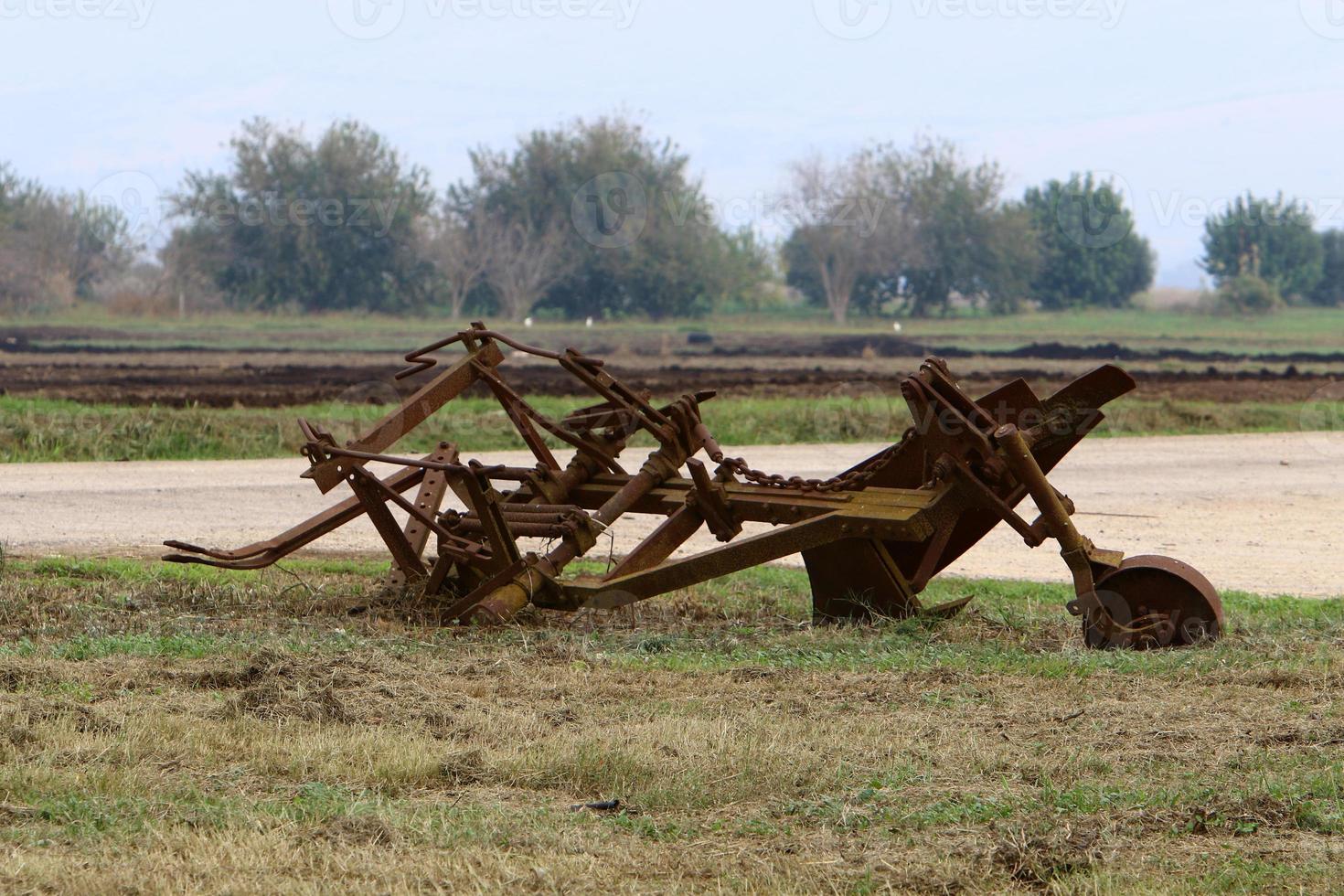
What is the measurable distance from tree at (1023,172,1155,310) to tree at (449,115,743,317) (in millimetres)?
19849

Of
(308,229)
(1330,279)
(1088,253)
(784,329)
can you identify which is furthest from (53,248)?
(1330,279)

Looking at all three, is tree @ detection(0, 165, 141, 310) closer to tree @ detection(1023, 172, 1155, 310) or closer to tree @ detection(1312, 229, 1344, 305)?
tree @ detection(1023, 172, 1155, 310)

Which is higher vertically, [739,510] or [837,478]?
[837,478]

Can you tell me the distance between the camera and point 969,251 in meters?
79.7

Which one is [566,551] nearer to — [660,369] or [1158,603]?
[1158,603]

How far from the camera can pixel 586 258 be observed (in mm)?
71250

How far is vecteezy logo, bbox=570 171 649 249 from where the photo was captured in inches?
2891

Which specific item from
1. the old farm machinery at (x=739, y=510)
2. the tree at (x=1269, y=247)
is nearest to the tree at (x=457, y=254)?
the tree at (x=1269, y=247)

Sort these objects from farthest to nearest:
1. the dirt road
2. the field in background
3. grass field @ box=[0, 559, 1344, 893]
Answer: the field in background → the dirt road → grass field @ box=[0, 559, 1344, 893]

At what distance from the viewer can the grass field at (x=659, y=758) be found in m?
4.43

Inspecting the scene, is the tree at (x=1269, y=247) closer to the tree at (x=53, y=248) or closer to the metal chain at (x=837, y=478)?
the tree at (x=53, y=248)

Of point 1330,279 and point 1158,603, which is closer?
point 1158,603

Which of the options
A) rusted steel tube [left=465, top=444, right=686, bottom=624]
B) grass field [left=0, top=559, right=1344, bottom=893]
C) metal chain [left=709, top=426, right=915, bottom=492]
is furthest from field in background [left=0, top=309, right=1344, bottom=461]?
metal chain [left=709, top=426, right=915, bottom=492]

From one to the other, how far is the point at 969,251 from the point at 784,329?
1861cm
